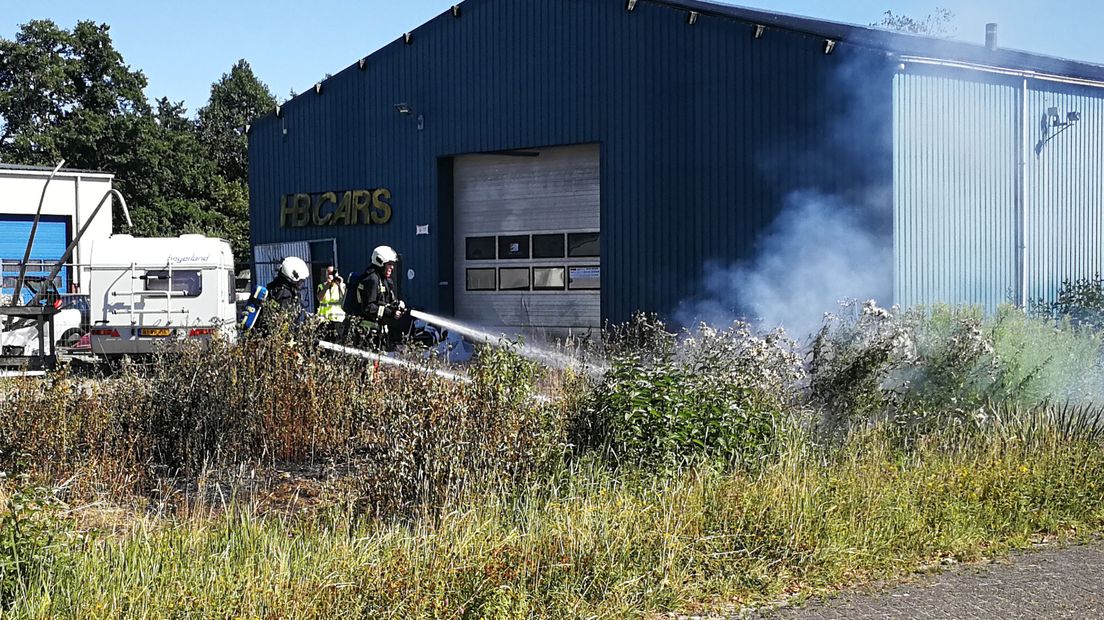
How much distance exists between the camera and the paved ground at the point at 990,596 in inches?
221

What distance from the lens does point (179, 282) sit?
20.7 metres

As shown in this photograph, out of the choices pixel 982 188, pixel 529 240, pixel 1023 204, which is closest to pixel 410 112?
pixel 529 240

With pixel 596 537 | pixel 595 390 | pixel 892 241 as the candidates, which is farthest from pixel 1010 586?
pixel 892 241

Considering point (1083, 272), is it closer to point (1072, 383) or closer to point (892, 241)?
point (892, 241)

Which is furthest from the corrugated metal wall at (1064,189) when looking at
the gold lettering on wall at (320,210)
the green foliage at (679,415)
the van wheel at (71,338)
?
the van wheel at (71,338)

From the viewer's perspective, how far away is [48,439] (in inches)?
307

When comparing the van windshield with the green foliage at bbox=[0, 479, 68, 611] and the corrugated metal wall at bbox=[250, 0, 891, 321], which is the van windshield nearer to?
the corrugated metal wall at bbox=[250, 0, 891, 321]

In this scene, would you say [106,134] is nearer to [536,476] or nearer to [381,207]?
[381,207]

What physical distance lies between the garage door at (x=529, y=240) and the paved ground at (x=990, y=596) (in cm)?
1670

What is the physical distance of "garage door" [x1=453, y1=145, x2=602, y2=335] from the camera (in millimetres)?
23906

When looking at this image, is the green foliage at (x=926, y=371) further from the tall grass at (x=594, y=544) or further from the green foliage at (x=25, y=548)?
the green foliage at (x=25, y=548)

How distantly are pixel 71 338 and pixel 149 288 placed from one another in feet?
7.19

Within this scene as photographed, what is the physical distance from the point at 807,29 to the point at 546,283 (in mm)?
8147

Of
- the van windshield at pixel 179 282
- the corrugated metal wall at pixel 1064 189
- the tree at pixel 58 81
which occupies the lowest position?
the van windshield at pixel 179 282
